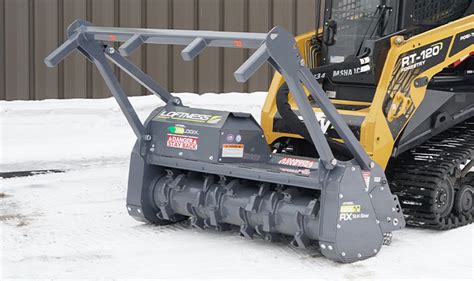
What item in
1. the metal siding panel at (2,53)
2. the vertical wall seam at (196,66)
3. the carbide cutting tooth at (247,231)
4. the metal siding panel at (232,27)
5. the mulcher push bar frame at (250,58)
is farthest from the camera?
the metal siding panel at (232,27)

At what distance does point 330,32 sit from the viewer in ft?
26.6

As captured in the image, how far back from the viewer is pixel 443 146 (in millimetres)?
7609

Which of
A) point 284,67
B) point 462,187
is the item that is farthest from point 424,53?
point 284,67

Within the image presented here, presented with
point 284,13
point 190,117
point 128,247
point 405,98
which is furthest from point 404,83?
point 284,13

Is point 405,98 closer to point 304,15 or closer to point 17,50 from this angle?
point 17,50

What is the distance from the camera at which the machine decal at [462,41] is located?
7.52 meters

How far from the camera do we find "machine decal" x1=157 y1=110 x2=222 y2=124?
23.4 ft

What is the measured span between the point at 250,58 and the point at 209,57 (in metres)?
8.79

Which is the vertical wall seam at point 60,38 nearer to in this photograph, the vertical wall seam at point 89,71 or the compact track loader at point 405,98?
the vertical wall seam at point 89,71

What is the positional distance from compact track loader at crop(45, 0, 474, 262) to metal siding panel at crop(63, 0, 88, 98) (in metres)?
6.43

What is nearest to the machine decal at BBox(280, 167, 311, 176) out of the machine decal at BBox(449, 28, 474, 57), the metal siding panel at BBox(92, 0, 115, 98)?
the machine decal at BBox(449, 28, 474, 57)

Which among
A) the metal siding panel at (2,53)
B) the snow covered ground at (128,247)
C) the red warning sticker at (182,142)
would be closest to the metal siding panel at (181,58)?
the metal siding panel at (2,53)

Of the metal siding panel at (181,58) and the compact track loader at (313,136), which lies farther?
the metal siding panel at (181,58)

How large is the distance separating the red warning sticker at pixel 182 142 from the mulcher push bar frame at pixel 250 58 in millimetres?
247
